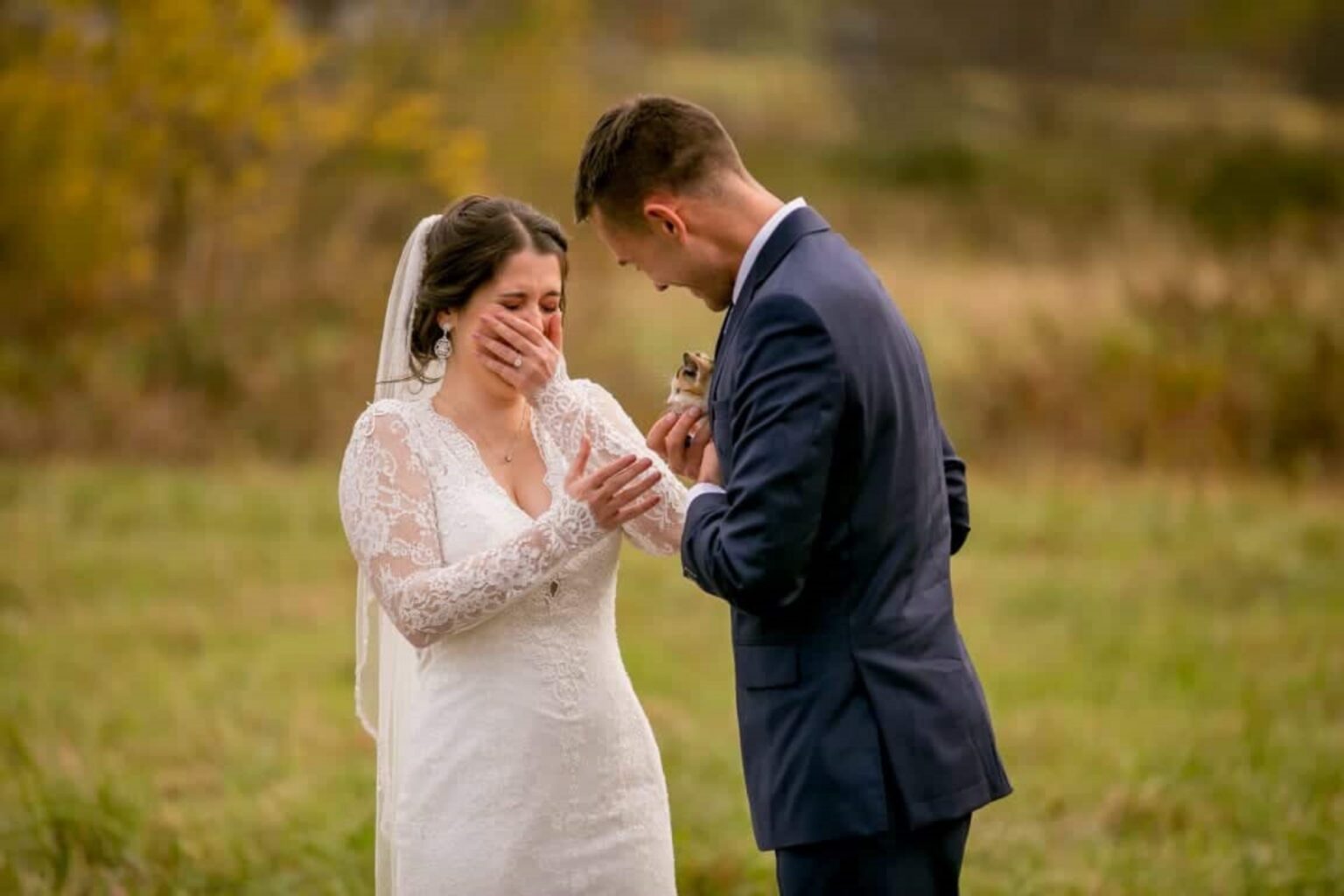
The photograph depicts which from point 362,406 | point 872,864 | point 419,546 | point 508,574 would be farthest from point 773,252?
point 362,406

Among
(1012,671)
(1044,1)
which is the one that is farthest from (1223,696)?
(1044,1)

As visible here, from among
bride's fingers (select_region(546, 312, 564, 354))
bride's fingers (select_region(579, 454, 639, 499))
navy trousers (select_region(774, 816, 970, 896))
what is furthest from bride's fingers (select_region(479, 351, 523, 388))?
navy trousers (select_region(774, 816, 970, 896))

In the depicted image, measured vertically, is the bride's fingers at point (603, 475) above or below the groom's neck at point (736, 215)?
below

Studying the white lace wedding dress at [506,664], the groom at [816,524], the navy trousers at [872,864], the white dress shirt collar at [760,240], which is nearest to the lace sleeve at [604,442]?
the white lace wedding dress at [506,664]

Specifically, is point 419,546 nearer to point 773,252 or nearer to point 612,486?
point 612,486

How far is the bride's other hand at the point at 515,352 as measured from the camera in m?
3.66

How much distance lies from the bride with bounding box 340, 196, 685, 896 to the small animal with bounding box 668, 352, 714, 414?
0.15 metres

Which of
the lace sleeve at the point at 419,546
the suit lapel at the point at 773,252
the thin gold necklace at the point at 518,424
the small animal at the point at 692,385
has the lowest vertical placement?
the lace sleeve at the point at 419,546

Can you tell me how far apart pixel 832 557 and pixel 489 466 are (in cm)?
99

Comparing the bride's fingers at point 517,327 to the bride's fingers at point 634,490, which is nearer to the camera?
the bride's fingers at point 634,490

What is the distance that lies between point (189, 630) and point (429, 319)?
6.19 metres

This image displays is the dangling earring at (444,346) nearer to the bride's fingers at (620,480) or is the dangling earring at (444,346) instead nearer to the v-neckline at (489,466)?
the v-neckline at (489,466)

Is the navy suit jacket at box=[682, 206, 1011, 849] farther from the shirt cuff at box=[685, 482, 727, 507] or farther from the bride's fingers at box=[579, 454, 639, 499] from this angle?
the bride's fingers at box=[579, 454, 639, 499]

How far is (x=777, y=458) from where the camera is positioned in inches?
119
